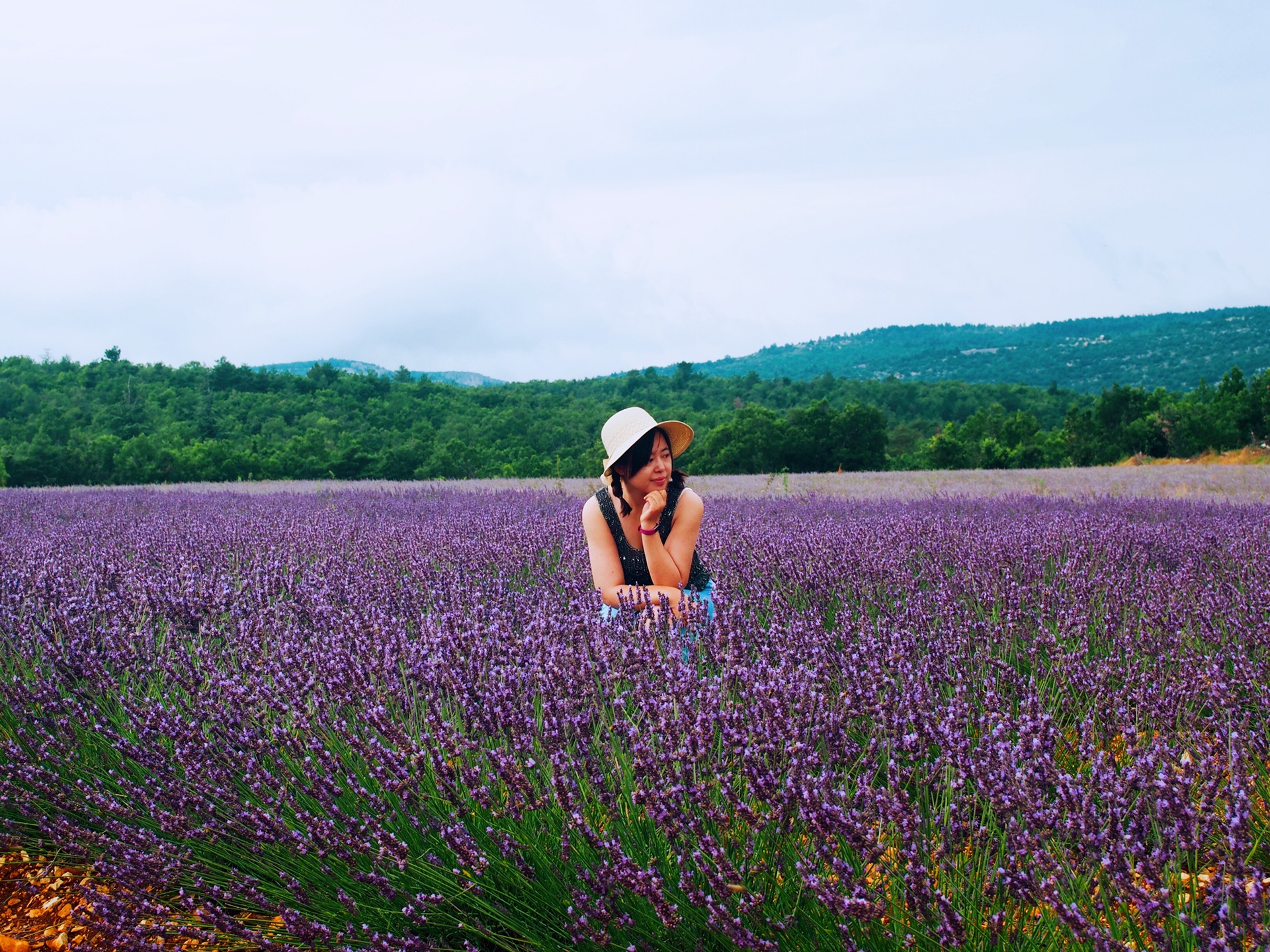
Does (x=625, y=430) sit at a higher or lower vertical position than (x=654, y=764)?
higher

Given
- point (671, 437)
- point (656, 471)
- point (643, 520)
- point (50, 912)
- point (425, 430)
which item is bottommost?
point (50, 912)

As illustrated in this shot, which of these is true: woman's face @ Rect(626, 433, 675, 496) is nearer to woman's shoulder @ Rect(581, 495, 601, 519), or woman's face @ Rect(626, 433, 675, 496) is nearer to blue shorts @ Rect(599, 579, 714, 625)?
woman's shoulder @ Rect(581, 495, 601, 519)

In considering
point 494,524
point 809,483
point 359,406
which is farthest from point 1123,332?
point 494,524

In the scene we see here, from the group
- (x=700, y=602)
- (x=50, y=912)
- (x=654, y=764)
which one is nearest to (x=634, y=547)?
(x=700, y=602)

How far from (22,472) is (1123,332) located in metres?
135

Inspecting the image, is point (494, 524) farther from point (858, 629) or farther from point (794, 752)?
point (794, 752)

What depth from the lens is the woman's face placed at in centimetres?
269

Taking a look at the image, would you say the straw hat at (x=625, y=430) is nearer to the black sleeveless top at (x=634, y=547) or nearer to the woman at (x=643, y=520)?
the woman at (x=643, y=520)

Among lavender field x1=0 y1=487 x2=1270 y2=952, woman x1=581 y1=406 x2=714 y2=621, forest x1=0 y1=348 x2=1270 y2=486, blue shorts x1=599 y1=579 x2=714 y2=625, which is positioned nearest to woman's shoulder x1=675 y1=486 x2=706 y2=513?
woman x1=581 y1=406 x2=714 y2=621

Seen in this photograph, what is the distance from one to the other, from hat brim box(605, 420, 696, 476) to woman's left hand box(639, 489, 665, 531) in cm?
16

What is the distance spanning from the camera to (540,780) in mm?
1635

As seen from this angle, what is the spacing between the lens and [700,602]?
8.35ft

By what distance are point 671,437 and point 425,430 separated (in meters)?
30.1

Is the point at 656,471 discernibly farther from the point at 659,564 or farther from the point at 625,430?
the point at 659,564
